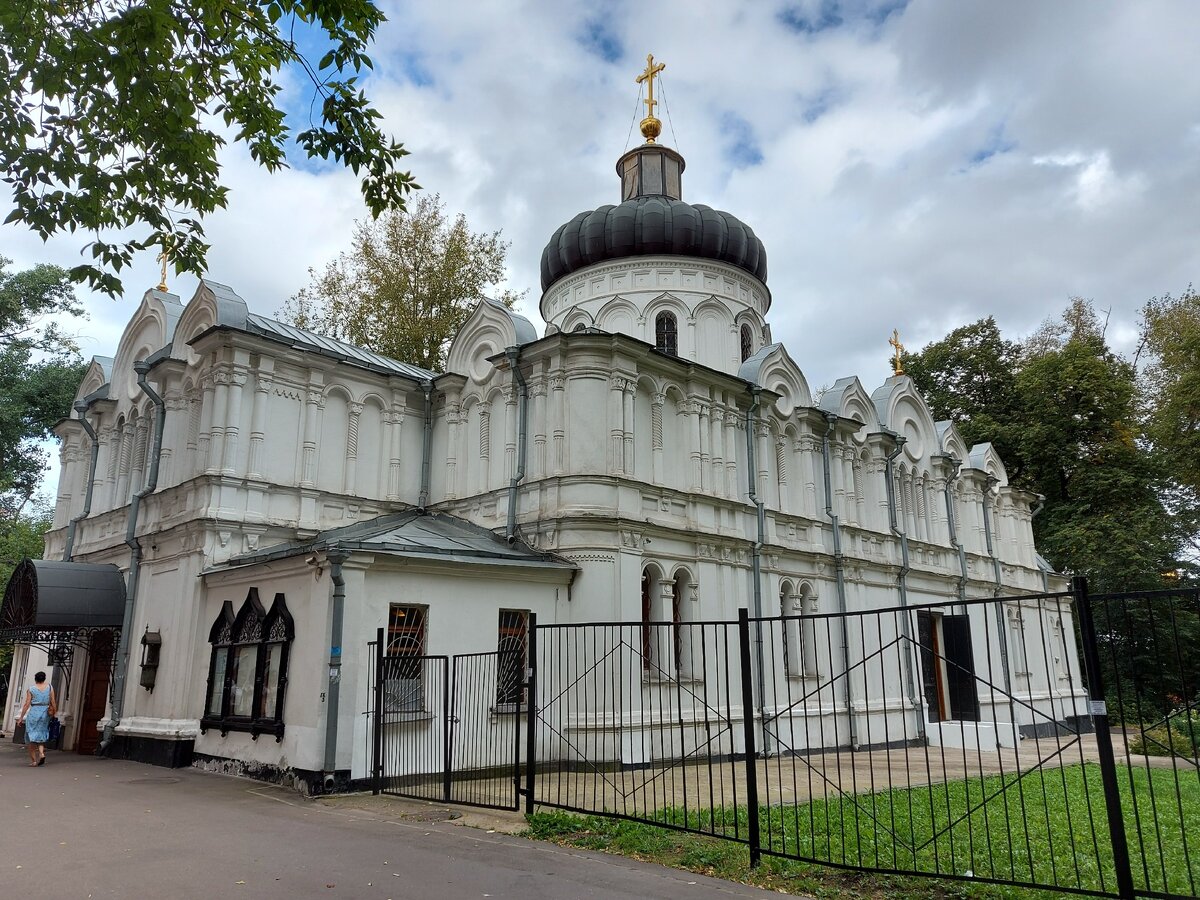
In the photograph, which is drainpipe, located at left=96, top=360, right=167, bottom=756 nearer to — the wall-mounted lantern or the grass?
the wall-mounted lantern

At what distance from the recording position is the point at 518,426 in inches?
672

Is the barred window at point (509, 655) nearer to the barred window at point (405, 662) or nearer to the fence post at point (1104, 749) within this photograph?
the barred window at point (405, 662)

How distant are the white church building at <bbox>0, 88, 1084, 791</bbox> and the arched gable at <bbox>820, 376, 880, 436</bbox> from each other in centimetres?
9

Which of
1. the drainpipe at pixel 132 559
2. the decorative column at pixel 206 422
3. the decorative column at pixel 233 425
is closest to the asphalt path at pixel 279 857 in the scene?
the drainpipe at pixel 132 559

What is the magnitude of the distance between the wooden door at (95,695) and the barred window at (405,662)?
752 centimetres

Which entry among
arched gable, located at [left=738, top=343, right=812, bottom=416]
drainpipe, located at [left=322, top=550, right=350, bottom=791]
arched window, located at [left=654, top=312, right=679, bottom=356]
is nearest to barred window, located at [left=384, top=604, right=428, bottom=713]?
drainpipe, located at [left=322, top=550, right=350, bottom=791]

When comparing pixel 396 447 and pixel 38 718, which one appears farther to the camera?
pixel 396 447

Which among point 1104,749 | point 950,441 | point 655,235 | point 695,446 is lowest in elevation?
point 1104,749

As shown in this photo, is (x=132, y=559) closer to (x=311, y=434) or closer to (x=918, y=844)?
(x=311, y=434)

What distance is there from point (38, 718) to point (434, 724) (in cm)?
703

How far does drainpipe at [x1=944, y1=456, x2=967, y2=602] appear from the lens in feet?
83.5

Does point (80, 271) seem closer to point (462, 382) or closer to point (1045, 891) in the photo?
point (1045, 891)

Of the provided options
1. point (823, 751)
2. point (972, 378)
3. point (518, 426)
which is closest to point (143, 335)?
point (518, 426)

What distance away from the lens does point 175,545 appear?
16203 mm
